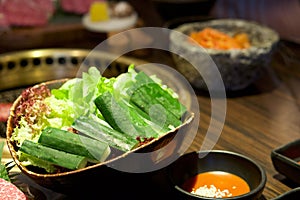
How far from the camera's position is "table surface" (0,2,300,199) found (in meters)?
1.69

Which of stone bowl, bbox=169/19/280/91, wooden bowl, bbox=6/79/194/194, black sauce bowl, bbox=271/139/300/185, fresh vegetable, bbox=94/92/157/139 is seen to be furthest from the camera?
stone bowl, bbox=169/19/280/91

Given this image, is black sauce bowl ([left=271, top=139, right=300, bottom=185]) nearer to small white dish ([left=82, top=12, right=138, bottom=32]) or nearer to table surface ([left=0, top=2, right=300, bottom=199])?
table surface ([left=0, top=2, right=300, bottom=199])

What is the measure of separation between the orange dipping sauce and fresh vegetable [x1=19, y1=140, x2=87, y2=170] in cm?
33

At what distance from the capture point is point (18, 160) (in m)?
1.35

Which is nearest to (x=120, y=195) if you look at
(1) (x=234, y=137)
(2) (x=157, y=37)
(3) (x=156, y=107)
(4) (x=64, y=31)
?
(3) (x=156, y=107)

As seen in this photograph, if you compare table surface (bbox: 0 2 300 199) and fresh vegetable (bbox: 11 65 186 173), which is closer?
fresh vegetable (bbox: 11 65 186 173)

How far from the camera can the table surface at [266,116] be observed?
1692mm

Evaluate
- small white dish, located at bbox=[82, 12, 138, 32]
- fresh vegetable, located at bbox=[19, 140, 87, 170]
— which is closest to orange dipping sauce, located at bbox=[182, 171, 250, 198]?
fresh vegetable, located at bbox=[19, 140, 87, 170]

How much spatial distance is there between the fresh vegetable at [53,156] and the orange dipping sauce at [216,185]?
0.33m

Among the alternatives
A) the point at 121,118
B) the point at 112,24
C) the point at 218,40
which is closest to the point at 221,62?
the point at 218,40

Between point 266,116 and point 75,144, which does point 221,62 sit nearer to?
point 266,116

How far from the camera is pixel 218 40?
2.22 metres

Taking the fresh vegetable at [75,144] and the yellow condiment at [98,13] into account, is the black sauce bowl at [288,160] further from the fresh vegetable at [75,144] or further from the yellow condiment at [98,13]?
the yellow condiment at [98,13]

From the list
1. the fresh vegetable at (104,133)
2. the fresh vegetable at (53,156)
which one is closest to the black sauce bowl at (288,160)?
the fresh vegetable at (104,133)
